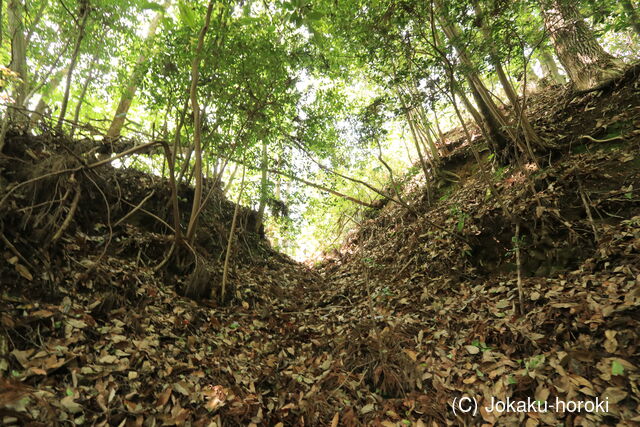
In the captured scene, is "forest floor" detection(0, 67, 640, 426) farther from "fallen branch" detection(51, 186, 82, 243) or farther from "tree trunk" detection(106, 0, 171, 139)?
"tree trunk" detection(106, 0, 171, 139)

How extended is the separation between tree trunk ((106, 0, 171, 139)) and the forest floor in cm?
173

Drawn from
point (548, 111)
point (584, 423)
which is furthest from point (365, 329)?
point (548, 111)

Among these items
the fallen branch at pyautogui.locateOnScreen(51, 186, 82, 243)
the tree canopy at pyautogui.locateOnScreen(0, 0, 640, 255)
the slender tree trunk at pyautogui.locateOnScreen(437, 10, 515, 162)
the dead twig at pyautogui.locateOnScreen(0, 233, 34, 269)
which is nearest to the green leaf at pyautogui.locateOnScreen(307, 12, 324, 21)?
the tree canopy at pyautogui.locateOnScreen(0, 0, 640, 255)

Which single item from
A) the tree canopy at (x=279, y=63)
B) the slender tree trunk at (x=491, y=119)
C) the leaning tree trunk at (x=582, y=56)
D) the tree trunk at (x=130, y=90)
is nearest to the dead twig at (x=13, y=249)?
the tree canopy at (x=279, y=63)

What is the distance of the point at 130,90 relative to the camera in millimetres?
6672

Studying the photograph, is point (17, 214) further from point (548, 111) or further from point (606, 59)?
point (606, 59)

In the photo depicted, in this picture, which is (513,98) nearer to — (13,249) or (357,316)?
(357,316)

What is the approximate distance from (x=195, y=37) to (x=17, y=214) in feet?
11.2

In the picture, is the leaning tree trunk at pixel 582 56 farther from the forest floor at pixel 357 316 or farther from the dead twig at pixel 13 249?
the dead twig at pixel 13 249

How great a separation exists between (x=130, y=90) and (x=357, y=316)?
6784mm

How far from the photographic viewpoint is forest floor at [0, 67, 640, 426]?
2.45m

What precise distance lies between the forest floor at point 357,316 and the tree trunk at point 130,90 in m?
1.73

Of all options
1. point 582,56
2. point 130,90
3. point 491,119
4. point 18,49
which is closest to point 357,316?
point 491,119

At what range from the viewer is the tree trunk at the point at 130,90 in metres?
5.34
